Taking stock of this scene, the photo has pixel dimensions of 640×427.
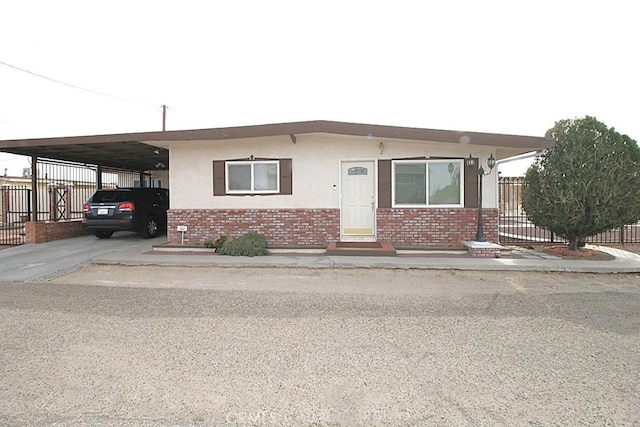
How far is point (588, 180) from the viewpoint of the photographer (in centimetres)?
864

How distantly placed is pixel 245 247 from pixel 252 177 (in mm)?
2139

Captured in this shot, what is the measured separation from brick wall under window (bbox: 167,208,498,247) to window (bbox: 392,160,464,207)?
29 cm

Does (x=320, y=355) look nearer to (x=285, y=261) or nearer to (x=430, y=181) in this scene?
(x=285, y=261)

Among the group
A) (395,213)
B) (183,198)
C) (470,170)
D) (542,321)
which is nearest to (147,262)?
(183,198)

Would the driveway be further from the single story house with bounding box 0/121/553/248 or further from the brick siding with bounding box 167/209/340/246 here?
the single story house with bounding box 0/121/553/248

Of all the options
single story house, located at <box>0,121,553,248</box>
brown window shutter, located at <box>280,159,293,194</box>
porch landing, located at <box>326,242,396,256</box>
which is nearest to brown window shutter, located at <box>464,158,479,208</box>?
single story house, located at <box>0,121,553,248</box>

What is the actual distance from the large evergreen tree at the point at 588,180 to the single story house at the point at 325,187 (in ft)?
3.26

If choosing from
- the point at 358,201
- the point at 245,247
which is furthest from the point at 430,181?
the point at 245,247

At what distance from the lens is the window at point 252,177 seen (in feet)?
33.4

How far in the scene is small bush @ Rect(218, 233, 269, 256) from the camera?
29.8 feet

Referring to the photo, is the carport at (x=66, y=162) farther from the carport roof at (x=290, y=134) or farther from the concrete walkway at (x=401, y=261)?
the concrete walkway at (x=401, y=261)

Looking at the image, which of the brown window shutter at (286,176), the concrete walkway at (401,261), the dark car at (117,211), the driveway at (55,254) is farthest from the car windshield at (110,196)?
the brown window shutter at (286,176)

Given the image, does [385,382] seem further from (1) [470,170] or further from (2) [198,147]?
(2) [198,147]

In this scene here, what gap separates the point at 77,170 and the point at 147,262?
356 inches
